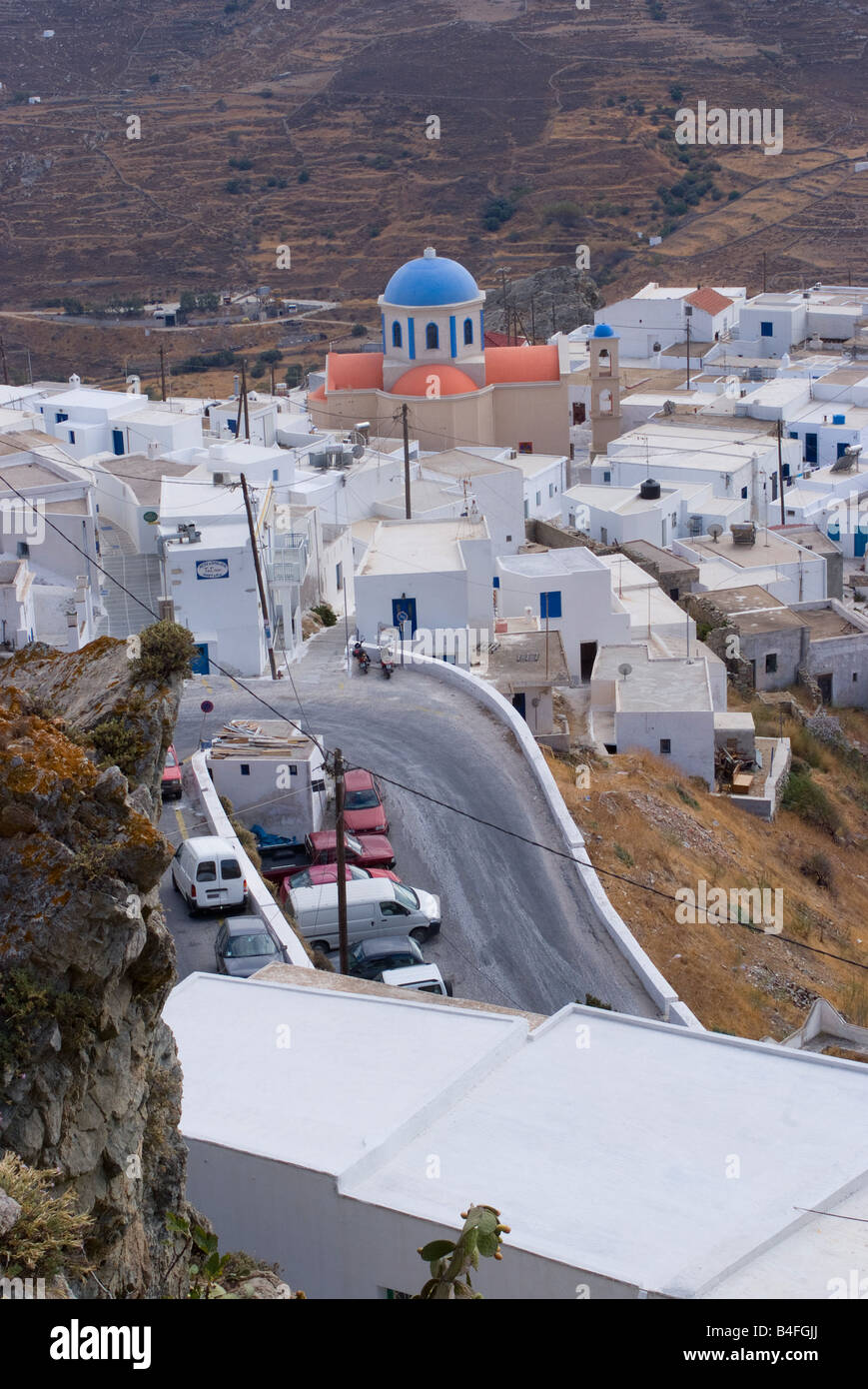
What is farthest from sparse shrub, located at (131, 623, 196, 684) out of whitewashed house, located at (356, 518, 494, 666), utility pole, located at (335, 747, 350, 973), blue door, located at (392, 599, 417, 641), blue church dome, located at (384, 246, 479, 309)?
blue church dome, located at (384, 246, 479, 309)

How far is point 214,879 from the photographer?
15844 mm

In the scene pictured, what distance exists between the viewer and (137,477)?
29047 mm

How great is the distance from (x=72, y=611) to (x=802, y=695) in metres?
13.8

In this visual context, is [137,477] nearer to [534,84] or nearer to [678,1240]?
[678,1240]

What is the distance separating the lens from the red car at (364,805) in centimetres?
1852

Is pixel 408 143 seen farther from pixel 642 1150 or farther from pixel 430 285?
pixel 642 1150

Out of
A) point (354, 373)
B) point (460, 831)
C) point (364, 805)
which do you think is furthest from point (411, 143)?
point (460, 831)

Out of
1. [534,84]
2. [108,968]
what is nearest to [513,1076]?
[108,968]

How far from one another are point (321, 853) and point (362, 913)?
1917 mm

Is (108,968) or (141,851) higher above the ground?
(141,851)

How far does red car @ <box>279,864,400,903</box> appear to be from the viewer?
55.0 feet

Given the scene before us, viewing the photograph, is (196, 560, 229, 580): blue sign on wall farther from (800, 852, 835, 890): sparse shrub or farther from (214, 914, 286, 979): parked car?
(214, 914, 286, 979): parked car

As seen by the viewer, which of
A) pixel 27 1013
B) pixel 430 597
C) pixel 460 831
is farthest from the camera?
pixel 430 597

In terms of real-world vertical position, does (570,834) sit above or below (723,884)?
above
